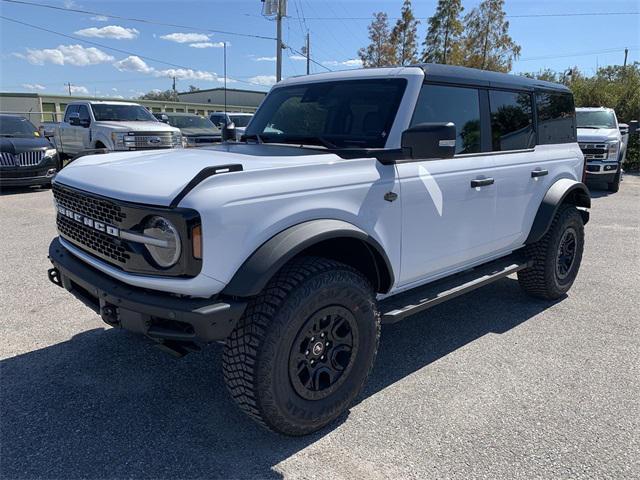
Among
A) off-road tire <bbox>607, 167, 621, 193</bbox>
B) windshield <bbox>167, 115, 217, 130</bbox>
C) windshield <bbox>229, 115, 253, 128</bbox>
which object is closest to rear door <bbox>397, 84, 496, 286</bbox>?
off-road tire <bbox>607, 167, 621, 193</bbox>

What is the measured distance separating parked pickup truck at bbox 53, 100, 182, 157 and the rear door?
956 centimetres

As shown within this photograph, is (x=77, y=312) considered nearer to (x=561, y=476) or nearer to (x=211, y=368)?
(x=211, y=368)

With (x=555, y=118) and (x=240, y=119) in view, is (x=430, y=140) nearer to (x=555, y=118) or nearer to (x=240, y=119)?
(x=555, y=118)

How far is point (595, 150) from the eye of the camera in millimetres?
12109

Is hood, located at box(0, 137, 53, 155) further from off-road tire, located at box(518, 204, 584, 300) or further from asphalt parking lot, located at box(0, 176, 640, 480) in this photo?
off-road tire, located at box(518, 204, 584, 300)

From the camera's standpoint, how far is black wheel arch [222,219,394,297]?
225cm

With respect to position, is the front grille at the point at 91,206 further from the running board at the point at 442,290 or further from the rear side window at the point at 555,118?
the rear side window at the point at 555,118

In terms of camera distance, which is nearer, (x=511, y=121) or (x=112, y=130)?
(x=511, y=121)

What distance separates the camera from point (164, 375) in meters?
3.23

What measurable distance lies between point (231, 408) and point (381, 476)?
98cm

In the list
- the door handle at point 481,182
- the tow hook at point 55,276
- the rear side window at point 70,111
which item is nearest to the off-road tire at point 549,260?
the door handle at point 481,182

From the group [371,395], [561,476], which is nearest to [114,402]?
[371,395]

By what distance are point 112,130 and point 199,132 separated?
3.99 meters

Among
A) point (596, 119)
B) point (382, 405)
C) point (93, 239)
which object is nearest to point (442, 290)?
point (382, 405)
